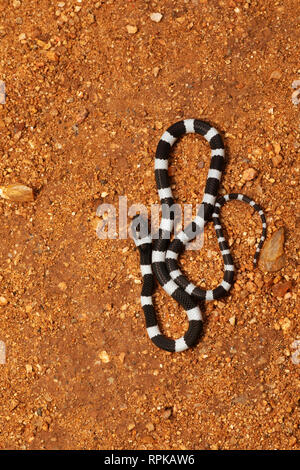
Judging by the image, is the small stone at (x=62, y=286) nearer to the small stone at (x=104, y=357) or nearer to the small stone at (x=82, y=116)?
the small stone at (x=104, y=357)

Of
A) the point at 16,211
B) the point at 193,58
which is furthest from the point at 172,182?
the point at 16,211

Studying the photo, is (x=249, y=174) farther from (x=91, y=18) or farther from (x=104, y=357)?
(x=91, y=18)

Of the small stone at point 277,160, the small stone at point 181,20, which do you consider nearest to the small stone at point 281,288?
the small stone at point 277,160

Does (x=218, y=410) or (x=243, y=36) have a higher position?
(x=243, y=36)

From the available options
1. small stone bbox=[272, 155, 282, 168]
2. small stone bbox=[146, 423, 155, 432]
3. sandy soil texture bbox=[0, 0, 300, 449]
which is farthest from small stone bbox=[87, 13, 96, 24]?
small stone bbox=[146, 423, 155, 432]

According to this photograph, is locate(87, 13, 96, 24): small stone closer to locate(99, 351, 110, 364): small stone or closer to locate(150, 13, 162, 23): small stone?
locate(150, 13, 162, 23): small stone
